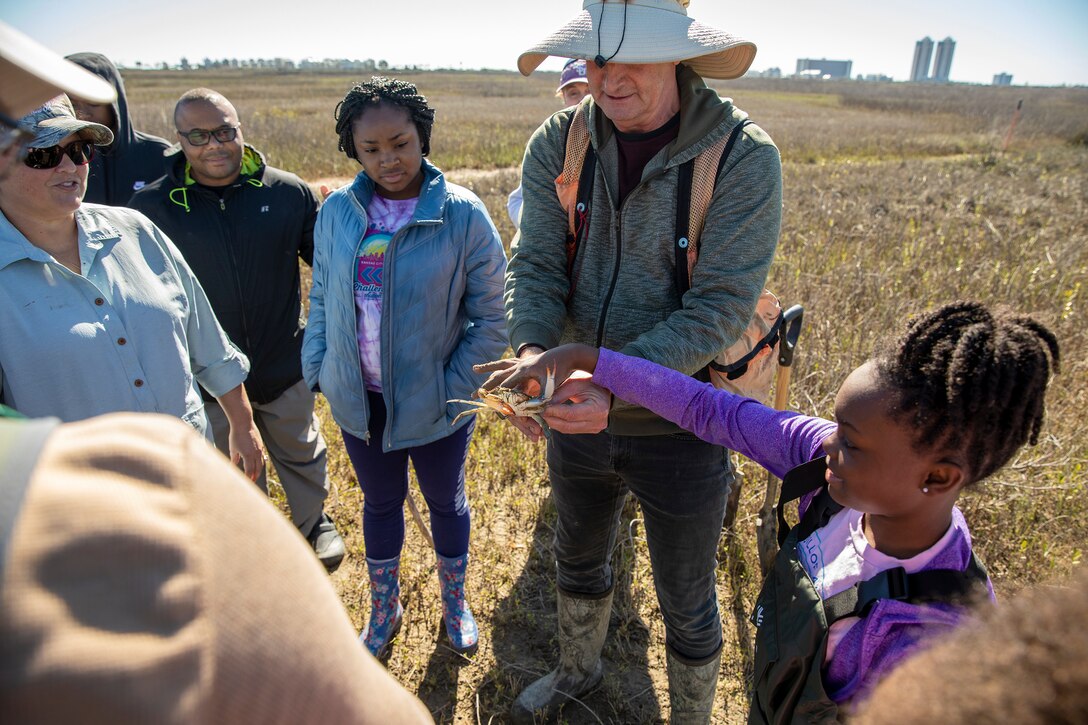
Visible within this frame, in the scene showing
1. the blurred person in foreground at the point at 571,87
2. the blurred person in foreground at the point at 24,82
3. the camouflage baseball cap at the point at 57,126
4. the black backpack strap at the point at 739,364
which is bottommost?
the black backpack strap at the point at 739,364

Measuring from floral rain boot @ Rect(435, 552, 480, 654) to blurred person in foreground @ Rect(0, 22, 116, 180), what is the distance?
7.78 feet

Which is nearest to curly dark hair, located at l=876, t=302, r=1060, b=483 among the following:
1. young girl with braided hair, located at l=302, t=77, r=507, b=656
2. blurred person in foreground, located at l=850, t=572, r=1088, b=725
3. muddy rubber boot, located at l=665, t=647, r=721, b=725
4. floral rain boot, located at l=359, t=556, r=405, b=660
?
blurred person in foreground, located at l=850, t=572, r=1088, b=725

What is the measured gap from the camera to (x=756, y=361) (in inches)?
78.4

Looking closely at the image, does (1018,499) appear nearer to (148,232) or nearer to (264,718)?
(264,718)

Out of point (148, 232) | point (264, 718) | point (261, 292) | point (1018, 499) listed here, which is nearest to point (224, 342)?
point (148, 232)

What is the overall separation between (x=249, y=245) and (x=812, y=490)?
256cm

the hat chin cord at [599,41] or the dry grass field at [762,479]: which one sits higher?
the hat chin cord at [599,41]

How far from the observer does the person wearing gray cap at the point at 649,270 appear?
174 centimetres

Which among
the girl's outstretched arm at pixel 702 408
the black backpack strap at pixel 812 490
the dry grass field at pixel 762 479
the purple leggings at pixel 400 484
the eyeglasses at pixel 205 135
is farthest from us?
the eyeglasses at pixel 205 135

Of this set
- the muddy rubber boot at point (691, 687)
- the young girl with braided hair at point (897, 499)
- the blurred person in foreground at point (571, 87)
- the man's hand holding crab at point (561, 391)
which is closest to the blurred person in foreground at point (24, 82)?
the man's hand holding crab at point (561, 391)

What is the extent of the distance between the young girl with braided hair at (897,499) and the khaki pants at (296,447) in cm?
247

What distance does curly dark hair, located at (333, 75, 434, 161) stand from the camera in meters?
2.46

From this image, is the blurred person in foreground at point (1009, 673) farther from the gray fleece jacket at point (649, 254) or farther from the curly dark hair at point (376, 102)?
the curly dark hair at point (376, 102)

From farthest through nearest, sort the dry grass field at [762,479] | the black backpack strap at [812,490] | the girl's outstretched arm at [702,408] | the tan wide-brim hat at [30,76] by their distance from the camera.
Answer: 1. the dry grass field at [762,479]
2. the girl's outstretched arm at [702,408]
3. the black backpack strap at [812,490]
4. the tan wide-brim hat at [30,76]
